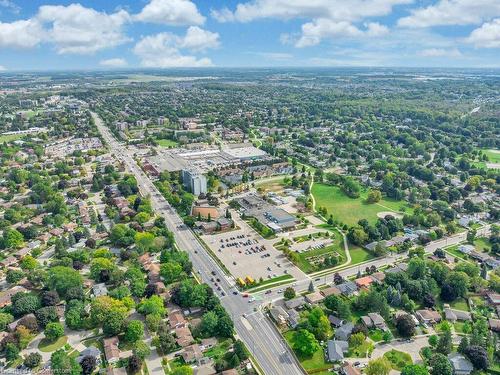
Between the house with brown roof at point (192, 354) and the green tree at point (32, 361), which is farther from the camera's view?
the house with brown roof at point (192, 354)

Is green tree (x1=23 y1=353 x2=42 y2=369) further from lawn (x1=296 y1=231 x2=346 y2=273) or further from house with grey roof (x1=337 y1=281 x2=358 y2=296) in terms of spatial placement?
house with grey roof (x1=337 y1=281 x2=358 y2=296)

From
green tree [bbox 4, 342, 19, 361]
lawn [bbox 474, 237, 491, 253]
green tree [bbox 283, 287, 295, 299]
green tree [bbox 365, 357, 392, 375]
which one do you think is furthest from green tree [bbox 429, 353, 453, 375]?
green tree [bbox 4, 342, 19, 361]

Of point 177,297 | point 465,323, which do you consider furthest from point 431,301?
point 177,297

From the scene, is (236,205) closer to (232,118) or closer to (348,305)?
(348,305)

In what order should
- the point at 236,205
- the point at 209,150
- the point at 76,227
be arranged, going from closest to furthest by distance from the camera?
the point at 76,227, the point at 236,205, the point at 209,150

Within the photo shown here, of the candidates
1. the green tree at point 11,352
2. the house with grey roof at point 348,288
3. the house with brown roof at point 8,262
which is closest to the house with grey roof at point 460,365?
the house with grey roof at point 348,288

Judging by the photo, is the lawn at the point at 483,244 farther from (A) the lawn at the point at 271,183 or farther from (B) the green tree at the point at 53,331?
(B) the green tree at the point at 53,331
